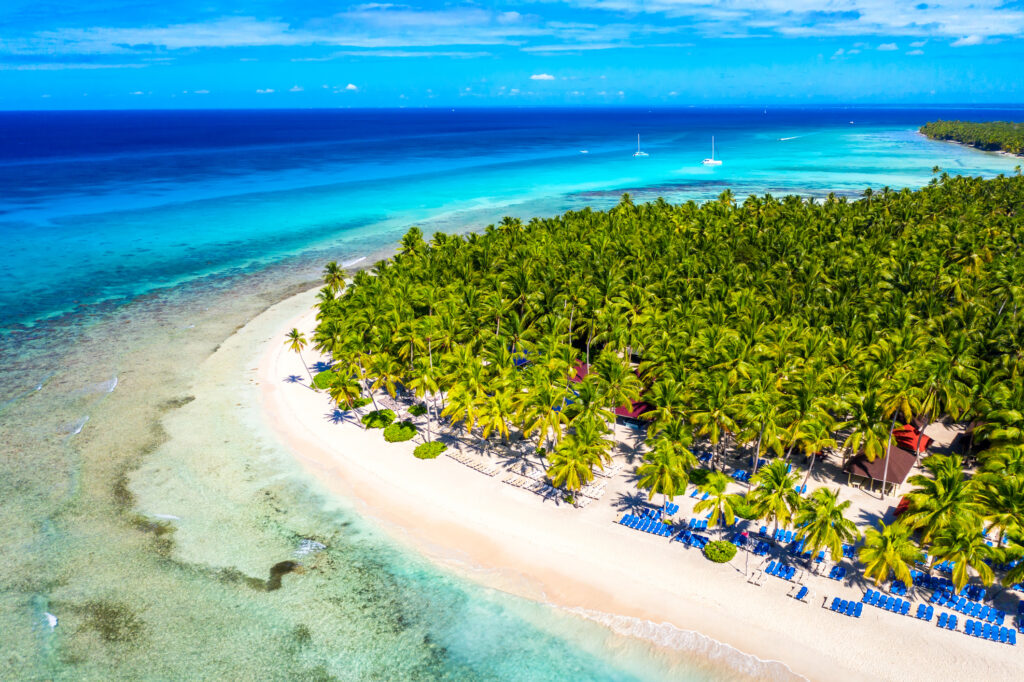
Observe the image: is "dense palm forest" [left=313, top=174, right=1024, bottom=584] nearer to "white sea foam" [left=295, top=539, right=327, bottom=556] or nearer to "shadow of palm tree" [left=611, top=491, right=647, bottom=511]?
"shadow of palm tree" [left=611, top=491, right=647, bottom=511]

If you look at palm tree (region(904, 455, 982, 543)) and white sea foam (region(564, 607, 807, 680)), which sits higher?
palm tree (region(904, 455, 982, 543))

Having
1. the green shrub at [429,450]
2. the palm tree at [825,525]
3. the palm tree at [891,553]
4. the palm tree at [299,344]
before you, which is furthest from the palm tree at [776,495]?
the palm tree at [299,344]

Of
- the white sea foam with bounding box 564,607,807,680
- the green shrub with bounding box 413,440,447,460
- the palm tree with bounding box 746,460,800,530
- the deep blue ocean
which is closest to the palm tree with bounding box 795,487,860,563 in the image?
the palm tree with bounding box 746,460,800,530

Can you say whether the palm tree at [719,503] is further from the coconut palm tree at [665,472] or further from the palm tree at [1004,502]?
the palm tree at [1004,502]

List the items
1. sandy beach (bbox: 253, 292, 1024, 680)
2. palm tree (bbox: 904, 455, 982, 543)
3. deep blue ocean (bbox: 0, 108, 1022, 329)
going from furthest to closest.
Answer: deep blue ocean (bbox: 0, 108, 1022, 329), palm tree (bbox: 904, 455, 982, 543), sandy beach (bbox: 253, 292, 1024, 680)

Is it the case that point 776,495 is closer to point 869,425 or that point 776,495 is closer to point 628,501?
point 869,425

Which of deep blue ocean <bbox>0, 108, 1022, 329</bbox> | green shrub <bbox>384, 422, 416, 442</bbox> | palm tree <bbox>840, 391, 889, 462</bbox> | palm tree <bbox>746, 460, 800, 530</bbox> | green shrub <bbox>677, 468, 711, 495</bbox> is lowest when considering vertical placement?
green shrub <bbox>677, 468, 711, 495</bbox>

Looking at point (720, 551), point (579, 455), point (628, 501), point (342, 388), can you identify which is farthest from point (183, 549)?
point (720, 551)
